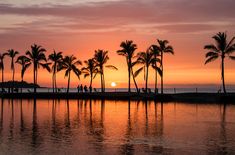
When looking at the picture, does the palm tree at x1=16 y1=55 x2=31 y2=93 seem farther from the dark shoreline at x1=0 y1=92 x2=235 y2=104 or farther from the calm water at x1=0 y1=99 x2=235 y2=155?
the calm water at x1=0 y1=99 x2=235 y2=155

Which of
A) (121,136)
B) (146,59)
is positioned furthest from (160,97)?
(121,136)

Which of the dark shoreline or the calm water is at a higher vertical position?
the dark shoreline

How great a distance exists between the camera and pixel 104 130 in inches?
1385

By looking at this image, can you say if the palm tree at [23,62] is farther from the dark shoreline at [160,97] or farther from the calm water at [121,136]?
the calm water at [121,136]

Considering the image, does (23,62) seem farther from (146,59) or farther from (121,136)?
(121,136)

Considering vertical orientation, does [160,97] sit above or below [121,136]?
above

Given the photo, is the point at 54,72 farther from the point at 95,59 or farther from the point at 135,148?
→ the point at 135,148

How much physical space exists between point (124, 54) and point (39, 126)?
186 feet

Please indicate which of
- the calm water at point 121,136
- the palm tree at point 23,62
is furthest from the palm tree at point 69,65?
the calm water at point 121,136

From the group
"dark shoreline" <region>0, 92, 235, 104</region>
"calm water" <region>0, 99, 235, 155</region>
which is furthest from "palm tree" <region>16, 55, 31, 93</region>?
"calm water" <region>0, 99, 235, 155</region>

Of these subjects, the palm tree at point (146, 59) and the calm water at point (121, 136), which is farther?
the palm tree at point (146, 59)

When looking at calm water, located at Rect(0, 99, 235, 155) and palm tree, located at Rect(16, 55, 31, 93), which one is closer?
calm water, located at Rect(0, 99, 235, 155)

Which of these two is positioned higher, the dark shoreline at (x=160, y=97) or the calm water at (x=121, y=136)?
the dark shoreline at (x=160, y=97)

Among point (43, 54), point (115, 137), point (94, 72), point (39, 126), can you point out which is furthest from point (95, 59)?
point (115, 137)
